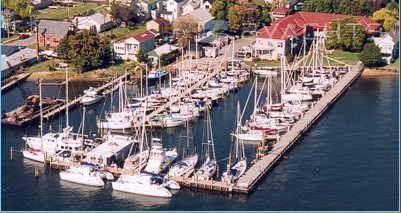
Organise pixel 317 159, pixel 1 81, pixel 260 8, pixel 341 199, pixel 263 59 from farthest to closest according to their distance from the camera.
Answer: pixel 260 8, pixel 263 59, pixel 1 81, pixel 317 159, pixel 341 199

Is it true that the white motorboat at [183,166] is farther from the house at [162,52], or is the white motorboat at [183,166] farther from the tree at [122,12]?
the tree at [122,12]

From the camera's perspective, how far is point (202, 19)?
62.9m

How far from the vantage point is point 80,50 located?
54594 mm

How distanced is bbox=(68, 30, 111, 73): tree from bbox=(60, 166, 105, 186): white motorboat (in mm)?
18014

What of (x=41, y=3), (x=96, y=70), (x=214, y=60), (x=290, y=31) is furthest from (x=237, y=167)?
(x=41, y=3)

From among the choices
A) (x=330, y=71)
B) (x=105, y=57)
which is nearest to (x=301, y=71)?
(x=330, y=71)

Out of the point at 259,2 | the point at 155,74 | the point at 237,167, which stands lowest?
the point at 237,167

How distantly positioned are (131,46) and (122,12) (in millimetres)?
8252

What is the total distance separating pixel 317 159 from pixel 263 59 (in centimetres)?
1932

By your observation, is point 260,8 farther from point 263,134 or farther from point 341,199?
point 341,199

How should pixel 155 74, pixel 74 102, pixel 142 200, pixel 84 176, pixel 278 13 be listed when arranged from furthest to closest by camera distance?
pixel 278 13 → pixel 155 74 → pixel 74 102 → pixel 84 176 → pixel 142 200

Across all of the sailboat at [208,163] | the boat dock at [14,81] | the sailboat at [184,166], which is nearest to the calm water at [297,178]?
the sailboat at [208,163]

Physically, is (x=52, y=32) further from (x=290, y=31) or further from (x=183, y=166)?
(x=183, y=166)

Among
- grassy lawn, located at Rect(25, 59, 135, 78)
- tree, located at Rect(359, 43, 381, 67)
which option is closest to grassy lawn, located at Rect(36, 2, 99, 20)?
grassy lawn, located at Rect(25, 59, 135, 78)
